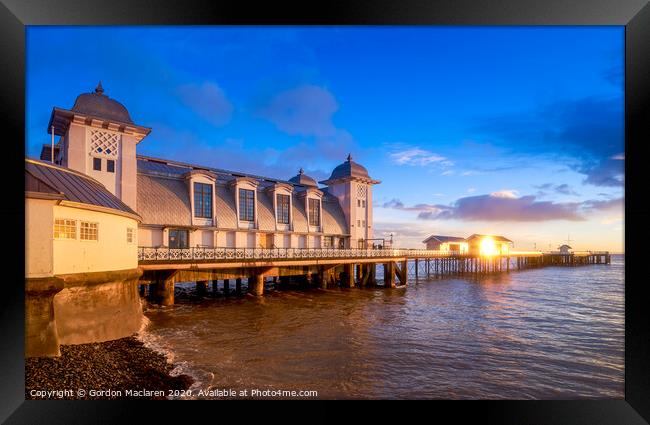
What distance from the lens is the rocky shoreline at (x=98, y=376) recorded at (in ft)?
24.2

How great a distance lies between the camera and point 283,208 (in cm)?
2909

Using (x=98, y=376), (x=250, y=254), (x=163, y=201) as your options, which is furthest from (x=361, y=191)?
(x=98, y=376)

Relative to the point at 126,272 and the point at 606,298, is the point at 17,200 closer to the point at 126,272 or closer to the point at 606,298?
the point at 126,272

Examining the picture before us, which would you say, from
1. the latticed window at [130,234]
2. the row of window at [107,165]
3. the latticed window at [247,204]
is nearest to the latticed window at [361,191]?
the latticed window at [247,204]

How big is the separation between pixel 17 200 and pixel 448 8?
10521mm

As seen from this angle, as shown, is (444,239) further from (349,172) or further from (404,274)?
(349,172)

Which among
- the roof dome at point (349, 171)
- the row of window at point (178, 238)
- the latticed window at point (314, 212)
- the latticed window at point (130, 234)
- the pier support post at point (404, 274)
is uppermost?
the roof dome at point (349, 171)

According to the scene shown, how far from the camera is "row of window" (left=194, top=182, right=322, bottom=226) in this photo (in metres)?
24.0

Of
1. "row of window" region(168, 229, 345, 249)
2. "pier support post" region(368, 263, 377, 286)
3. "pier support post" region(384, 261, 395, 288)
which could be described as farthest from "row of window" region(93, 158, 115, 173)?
"pier support post" region(384, 261, 395, 288)

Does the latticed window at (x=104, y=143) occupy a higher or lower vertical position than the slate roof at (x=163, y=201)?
higher

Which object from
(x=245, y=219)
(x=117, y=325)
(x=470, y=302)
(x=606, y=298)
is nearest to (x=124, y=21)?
(x=117, y=325)

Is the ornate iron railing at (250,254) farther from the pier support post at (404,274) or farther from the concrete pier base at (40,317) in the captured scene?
the concrete pier base at (40,317)

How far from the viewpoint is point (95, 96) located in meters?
19.1

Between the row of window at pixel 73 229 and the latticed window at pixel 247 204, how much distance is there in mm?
15425
